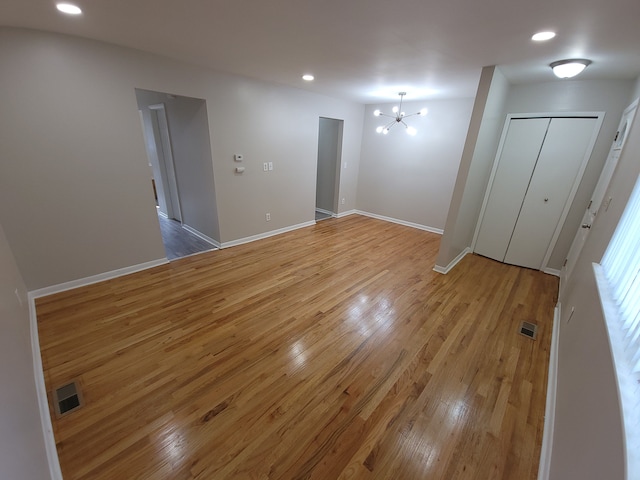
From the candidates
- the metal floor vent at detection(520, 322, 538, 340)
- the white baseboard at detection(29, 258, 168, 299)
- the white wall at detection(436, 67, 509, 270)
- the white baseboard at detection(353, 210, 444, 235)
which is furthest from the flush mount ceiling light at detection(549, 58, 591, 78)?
the white baseboard at detection(29, 258, 168, 299)

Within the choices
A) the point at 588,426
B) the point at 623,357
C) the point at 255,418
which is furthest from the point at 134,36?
the point at 588,426

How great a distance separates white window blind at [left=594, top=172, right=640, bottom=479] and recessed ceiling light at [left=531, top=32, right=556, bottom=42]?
1.27 metres

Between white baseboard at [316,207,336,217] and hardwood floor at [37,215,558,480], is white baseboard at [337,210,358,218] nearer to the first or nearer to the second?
white baseboard at [316,207,336,217]

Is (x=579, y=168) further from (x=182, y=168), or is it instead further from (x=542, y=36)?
(x=182, y=168)

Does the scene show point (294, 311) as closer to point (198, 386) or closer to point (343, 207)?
point (198, 386)

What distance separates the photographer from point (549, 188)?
3.44 meters

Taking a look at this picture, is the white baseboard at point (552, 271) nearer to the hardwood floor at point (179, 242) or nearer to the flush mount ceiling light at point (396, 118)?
the flush mount ceiling light at point (396, 118)

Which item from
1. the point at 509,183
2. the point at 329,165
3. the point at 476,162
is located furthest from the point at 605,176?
the point at 329,165

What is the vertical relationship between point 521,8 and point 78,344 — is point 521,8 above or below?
above

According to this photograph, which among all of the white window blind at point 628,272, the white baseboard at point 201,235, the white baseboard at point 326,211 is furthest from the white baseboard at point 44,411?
the white baseboard at point 326,211

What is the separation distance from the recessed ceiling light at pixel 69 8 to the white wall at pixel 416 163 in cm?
478

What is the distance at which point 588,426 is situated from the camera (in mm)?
1035

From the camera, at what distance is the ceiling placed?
162 centimetres

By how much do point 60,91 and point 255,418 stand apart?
3371mm
